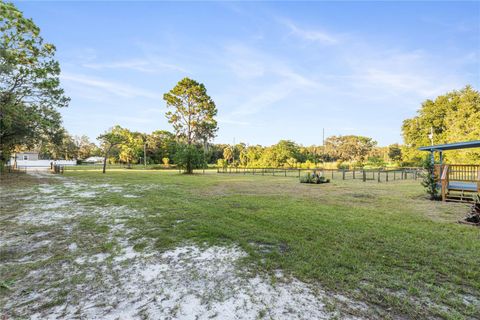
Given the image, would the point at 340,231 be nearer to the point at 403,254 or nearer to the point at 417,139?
the point at 403,254

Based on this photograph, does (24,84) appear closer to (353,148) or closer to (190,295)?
(190,295)

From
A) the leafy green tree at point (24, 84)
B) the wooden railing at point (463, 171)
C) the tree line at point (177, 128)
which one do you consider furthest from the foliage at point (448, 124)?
the leafy green tree at point (24, 84)

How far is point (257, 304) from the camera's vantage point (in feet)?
7.18

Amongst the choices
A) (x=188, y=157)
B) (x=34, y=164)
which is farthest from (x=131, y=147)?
(x=34, y=164)

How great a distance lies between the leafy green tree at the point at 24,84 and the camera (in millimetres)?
11523

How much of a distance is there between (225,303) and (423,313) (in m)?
1.91

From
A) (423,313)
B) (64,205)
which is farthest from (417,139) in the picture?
(64,205)

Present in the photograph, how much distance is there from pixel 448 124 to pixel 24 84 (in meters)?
40.9

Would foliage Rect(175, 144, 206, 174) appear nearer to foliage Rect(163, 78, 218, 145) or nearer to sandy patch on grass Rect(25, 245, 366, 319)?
foliage Rect(163, 78, 218, 145)

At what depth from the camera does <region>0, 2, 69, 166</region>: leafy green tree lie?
37.8 feet

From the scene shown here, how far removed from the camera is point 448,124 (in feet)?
85.4

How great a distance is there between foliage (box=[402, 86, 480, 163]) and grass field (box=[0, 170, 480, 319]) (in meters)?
22.4

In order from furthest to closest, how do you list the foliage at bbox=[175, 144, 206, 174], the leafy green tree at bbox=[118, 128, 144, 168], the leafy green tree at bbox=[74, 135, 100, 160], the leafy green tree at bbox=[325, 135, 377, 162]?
the leafy green tree at bbox=[74, 135, 100, 160]
the leafy green tree at bbox=[325, 135, 377, 162]
the leafy green tree at bbox=[118, 128, 144, 168]
the foliage at bbox=[175, 144, 206, 174]

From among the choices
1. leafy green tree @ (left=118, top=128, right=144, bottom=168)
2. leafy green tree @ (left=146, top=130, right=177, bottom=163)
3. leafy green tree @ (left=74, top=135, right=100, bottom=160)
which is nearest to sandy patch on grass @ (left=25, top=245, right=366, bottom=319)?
leafy green tree @ (left=118, top=128, right=144, bottom=168)
